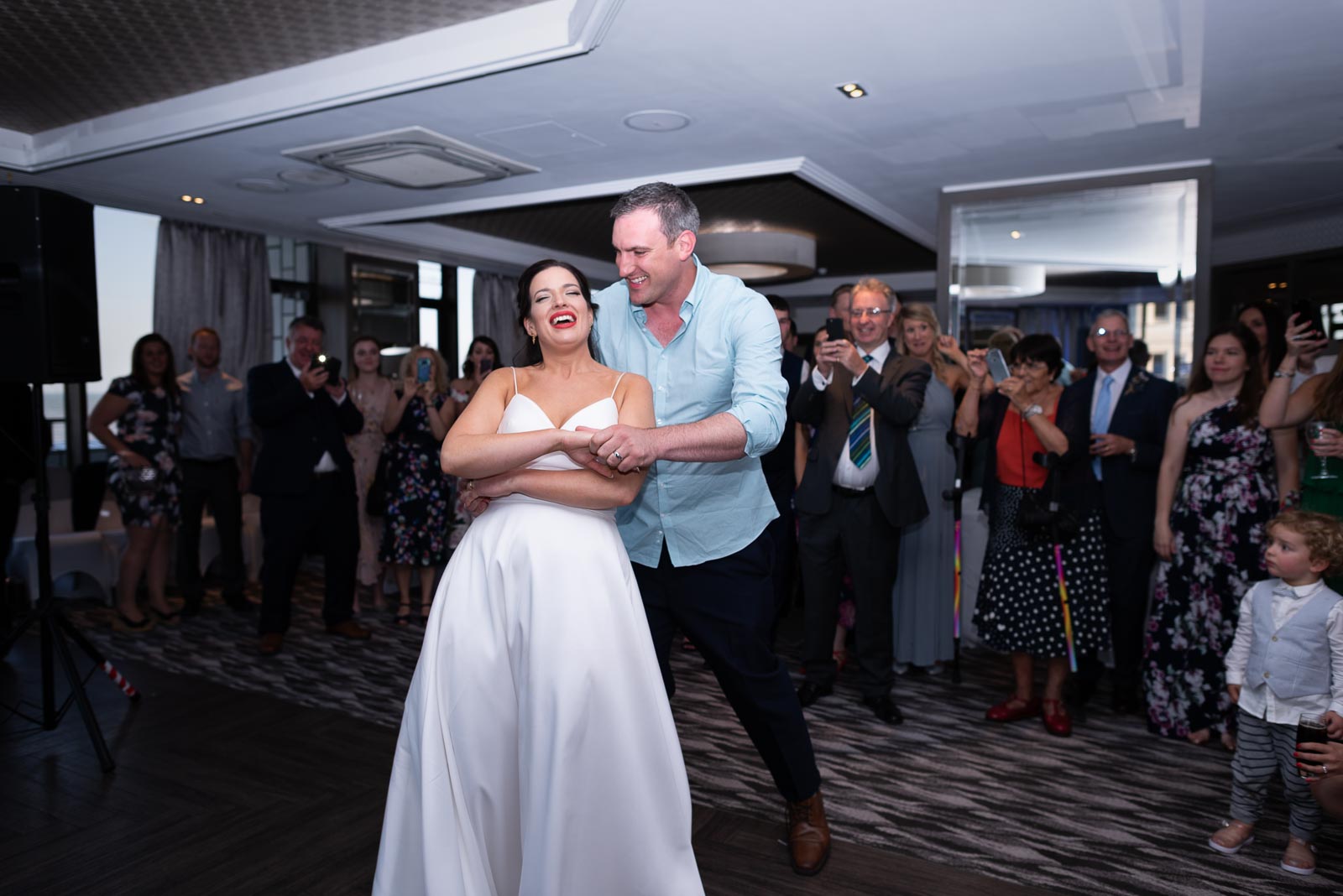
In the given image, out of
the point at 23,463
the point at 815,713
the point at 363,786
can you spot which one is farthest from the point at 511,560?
the point at 23,463

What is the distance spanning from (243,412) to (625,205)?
4480mm

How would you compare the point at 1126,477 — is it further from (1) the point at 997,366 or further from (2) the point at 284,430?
(2) the point at 284,430

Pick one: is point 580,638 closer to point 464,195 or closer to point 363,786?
point 363,786

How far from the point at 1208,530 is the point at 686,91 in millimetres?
2843

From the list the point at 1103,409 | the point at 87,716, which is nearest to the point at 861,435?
the point at 1103,409

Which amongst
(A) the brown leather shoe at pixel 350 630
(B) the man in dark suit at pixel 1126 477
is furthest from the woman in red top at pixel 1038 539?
(A) the brown leather shoe at pixel 350 630

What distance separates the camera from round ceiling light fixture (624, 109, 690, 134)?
14.4 feet

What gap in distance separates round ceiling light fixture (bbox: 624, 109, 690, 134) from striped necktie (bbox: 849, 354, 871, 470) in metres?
1.79

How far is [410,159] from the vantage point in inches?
203

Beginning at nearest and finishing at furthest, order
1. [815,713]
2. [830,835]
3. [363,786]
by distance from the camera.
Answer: [830,835], [363,786], [815,713]

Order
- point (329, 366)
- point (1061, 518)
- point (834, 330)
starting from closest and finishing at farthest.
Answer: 1. point (834, 330)
2. point (1061, 518)
3. point (329, 366)

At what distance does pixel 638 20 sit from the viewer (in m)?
3.30

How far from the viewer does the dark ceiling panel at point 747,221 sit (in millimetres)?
6934

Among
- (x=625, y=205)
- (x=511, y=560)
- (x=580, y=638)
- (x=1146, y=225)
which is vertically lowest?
(x=580, y=638)
